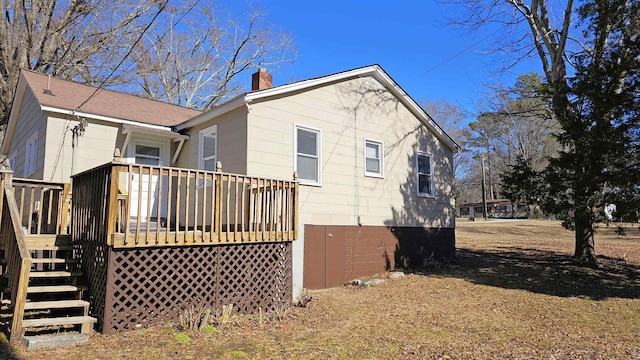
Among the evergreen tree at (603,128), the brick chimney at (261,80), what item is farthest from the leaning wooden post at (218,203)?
the evergreen tree at (603,128)

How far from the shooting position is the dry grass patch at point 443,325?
17.2ft

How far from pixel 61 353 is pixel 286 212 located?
408cm

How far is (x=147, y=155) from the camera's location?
10867 millimetres

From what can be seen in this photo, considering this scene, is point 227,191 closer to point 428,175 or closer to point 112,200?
point 112,200

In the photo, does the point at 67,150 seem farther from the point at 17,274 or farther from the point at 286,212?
the point at 286,212

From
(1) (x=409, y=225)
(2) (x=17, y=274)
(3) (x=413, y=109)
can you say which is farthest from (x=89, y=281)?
(3) (x=413, y=109)

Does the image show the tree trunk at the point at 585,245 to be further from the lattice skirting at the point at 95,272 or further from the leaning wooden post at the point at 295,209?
the lattice skirting at the point at 95,272

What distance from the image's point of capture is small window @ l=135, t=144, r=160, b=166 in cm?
1072

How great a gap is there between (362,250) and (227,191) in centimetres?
493

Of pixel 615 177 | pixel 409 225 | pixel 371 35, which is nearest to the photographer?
pixel 615 177

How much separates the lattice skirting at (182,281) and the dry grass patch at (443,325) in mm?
368

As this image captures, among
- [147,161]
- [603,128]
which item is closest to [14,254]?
[147,161]

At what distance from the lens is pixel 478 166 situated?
5503 cm

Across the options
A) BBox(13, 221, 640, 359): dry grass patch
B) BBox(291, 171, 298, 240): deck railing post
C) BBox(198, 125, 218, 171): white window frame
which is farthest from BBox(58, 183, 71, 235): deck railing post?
BBox(291, 171, 298, 240): deck railing post
